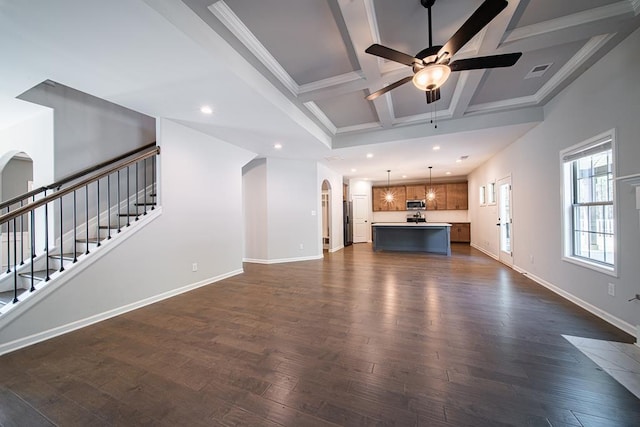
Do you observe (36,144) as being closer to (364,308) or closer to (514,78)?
(364,308)

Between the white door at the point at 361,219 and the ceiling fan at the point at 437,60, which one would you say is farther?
the white door at the point at 361,219

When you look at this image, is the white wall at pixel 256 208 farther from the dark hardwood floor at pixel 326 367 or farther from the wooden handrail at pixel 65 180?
the dark hardwood floor at pixel 326 367

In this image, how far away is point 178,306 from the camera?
10.4ft

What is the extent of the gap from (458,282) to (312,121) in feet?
12.7

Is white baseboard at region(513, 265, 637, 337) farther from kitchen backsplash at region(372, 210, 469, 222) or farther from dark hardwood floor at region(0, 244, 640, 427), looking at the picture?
kitchen backsplash at region(372, 210, 469, 222)

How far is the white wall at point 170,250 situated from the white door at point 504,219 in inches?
237

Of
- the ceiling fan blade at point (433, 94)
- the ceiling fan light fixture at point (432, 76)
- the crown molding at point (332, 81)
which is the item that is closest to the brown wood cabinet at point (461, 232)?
the ceiling fan blade at point (433, 94)

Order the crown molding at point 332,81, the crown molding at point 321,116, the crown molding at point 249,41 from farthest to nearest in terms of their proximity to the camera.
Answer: the crown molding at point 321,116 < the crown molding at point 332,81 < the crown molding at point 249,41

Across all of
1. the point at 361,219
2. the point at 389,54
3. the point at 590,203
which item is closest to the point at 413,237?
the point at 361,219

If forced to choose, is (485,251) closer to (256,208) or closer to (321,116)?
(321,116)

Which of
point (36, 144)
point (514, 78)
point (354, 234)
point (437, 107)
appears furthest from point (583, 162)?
point (36, 144)

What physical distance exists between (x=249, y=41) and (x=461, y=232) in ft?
32.3

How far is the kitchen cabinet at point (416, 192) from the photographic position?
984cm

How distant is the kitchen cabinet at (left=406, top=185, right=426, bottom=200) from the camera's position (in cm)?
984
